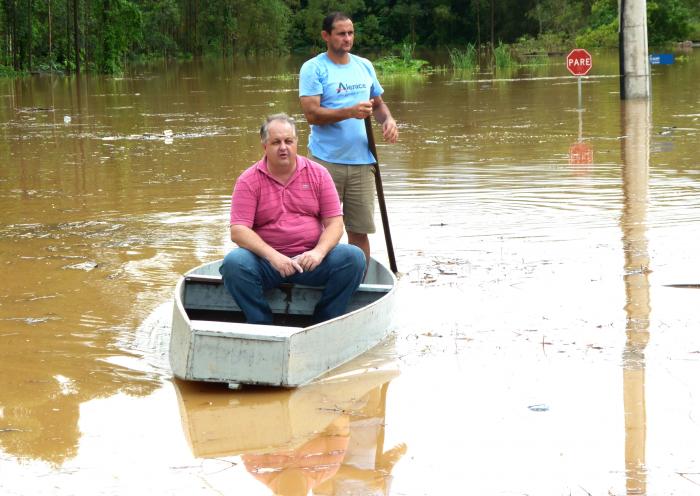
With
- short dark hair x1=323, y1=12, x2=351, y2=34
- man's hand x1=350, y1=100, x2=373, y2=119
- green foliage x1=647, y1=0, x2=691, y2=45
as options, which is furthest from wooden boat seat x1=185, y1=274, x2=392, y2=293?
green foliage x1=647, y1=0, x2=691, y2=45

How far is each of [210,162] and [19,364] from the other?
362 inches

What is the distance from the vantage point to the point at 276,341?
5.56 metres

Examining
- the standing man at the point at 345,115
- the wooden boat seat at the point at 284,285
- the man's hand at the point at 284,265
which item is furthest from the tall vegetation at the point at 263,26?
the man's hand at the point at 284,265

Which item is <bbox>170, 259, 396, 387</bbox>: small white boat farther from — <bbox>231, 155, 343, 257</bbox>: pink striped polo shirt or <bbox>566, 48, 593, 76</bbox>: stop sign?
<bbox>566, 48, 593, 76</bbox>: stop sign

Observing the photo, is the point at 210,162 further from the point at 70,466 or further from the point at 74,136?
the point at 70,466

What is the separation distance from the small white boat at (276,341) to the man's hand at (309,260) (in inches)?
10.4

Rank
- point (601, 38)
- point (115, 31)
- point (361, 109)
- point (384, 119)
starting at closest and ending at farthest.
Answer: point (361, 109)
point (384, 119)
point (115, 31)
point (601, 38)

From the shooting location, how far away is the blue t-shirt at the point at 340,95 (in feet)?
24.3

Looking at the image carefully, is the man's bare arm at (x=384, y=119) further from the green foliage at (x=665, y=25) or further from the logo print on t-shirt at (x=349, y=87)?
Result: the green foliage at (x=665, y=25)

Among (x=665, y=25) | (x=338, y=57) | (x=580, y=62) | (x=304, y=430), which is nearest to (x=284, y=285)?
(x=304, y=430)

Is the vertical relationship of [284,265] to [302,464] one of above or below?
above

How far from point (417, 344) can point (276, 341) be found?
3.94ft

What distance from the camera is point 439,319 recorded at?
7.05 metres

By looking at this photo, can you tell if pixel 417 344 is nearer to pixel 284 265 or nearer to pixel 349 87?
pixel 284 265
